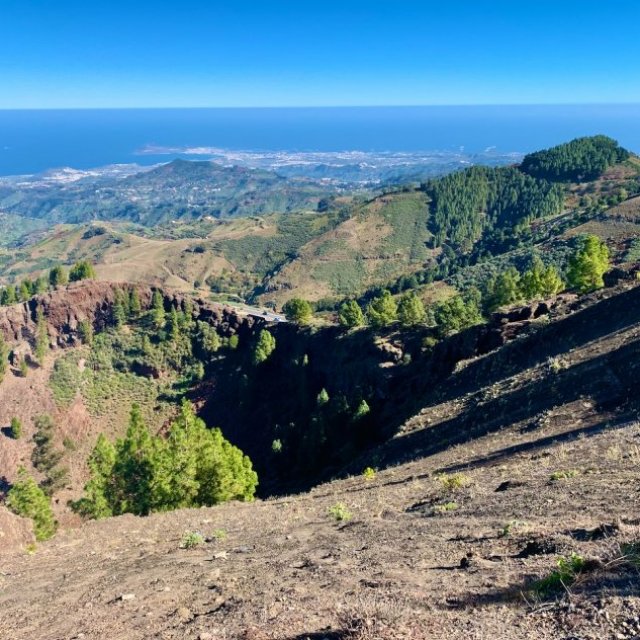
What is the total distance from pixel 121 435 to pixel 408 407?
4195 cm

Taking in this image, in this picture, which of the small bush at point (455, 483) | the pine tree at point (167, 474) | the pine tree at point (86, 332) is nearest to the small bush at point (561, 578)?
the small bush at point (455, 483)

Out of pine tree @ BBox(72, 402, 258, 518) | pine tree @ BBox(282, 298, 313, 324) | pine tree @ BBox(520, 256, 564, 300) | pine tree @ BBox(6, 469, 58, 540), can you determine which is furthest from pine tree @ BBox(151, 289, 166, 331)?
pine tree @ BBox(520, 256, 564, 300)

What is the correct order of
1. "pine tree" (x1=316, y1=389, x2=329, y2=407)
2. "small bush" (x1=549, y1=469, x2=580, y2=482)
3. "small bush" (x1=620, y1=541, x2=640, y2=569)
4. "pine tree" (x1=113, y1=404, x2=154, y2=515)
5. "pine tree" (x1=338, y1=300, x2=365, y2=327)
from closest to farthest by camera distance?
"small bush" (x1=620, y1=541, x2=640, y2=569), "small bush" (x1=549, y1=469, x2=580, y2=482), "pine tree" (x1=113, y1=404, x2=154, y2=515), "pine tree" (x1=316, y1=389, x2=329, y2=407), "pine tree" (x1=338, y1=300, x2=365, y2=327)

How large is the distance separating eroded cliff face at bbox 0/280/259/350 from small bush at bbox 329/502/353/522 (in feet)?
223

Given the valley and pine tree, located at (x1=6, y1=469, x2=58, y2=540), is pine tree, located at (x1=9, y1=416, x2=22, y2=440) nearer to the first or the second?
the valley

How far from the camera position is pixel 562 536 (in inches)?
433

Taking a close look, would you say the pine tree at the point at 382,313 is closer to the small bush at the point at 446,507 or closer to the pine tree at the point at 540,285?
the pine tree at the point at 540,285

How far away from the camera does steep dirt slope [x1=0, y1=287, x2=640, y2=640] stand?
27.3ft

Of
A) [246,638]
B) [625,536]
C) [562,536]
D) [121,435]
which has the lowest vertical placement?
[121,435]

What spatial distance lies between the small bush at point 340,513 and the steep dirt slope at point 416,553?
0.45 meters

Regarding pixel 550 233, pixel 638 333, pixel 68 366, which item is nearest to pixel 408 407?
pixel 638 333

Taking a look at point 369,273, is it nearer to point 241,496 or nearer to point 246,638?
point 241,496

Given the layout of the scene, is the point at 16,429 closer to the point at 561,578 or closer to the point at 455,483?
the point at 455,483

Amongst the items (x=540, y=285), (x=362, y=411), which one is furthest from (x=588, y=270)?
(x=362, y=411)
